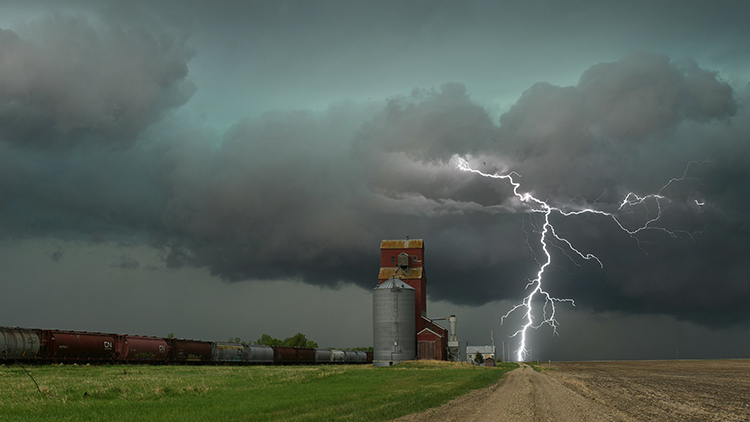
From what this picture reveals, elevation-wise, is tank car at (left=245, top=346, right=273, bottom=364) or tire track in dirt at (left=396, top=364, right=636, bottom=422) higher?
tire track in dirt at (left=396, top=364, right=636, bottom=422)

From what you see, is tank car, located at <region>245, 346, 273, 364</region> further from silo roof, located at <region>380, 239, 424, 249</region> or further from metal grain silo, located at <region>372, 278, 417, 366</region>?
silo roof, located at <region>380, 239, 424, 249</region>

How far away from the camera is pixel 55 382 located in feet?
84.6

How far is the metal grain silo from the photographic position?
72.6m

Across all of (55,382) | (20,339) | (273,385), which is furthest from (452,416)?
(20,339)

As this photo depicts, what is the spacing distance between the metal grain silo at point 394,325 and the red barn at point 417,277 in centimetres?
213

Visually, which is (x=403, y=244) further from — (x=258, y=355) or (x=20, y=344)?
Result: (x=20, y=344)

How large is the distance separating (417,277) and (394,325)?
10.1 metres

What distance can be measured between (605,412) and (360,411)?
8888 mm

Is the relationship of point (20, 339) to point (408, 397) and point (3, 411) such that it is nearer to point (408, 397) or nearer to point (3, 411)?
point (3, 411)

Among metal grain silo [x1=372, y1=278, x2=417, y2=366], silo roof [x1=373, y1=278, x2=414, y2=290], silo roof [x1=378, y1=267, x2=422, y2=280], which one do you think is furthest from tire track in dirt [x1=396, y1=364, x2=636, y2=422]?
silo roof [x1=378, y1=267, x2=422, y2=280]

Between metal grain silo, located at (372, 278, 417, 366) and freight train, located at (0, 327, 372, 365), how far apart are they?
13.5 metres

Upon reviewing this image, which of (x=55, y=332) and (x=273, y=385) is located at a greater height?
(x=55, y=332)

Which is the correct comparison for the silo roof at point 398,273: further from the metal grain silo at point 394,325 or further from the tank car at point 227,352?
the tank car at point 227,352

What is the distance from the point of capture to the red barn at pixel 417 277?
75.0 m
